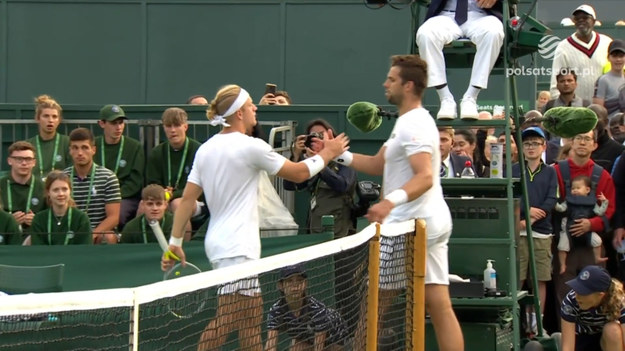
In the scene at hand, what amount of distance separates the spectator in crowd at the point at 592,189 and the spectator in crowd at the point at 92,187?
3.91 m

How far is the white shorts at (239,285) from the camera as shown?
5.13m

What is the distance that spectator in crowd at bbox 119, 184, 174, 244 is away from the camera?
9.92 meters

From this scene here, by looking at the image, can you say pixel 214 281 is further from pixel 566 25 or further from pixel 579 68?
pixel 566 25

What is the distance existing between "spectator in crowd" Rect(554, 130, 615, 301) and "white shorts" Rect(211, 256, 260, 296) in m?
4.28

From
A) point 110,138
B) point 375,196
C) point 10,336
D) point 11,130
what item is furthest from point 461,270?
point 11,130

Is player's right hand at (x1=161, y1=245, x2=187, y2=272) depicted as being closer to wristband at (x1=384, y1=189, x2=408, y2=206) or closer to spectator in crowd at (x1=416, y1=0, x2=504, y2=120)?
wristband at (x1=384, y1=189, x2=408, y2=206)

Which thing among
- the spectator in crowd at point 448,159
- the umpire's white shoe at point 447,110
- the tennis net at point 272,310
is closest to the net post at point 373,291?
the tennis net at point 272,310

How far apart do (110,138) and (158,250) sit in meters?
1.82

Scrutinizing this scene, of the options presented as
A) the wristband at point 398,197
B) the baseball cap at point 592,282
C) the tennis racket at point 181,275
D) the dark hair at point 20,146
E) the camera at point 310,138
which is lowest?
the baseball cap at point 592,282

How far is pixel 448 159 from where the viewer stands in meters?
9.90

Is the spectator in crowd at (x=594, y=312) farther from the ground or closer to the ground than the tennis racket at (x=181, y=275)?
closer to the ground

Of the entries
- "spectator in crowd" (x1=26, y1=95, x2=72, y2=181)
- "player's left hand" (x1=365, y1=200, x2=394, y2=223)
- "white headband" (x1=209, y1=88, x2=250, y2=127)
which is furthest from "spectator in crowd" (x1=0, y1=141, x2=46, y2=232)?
"player's left hand" (x1=365, y1=200, x2=394, y2=223)

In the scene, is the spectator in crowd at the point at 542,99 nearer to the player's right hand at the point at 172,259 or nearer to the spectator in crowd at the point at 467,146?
Result: the spectator in crowd at the point at 467,146

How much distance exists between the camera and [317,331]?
256 inches
